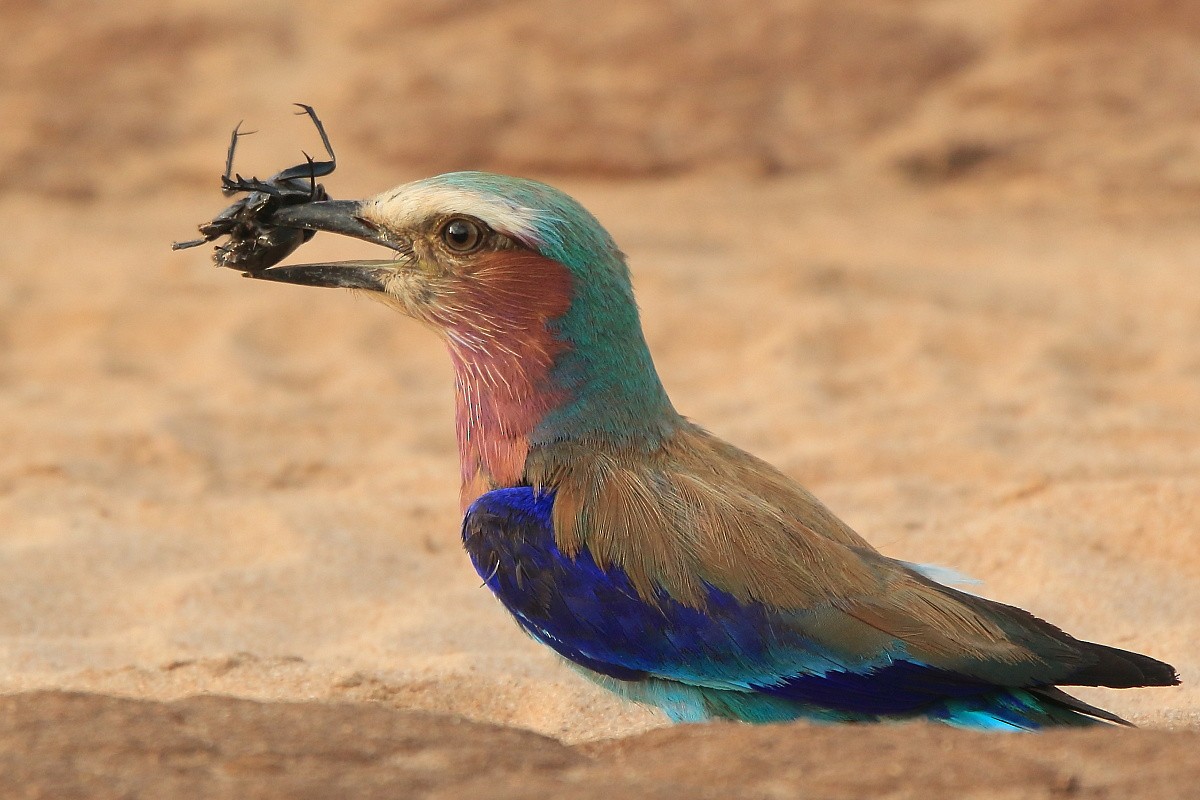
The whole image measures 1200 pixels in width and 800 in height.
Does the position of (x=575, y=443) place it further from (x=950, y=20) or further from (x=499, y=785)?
(x=950, y=20)

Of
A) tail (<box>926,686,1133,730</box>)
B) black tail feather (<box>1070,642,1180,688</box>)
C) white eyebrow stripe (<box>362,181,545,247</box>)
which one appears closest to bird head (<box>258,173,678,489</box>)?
white eyebrow stripe (<box>362,181,545,247</box>)

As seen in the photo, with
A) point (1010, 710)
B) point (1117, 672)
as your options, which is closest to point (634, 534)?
point (1010, 710)

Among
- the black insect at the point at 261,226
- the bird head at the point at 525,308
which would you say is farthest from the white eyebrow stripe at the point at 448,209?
the black insect at the point at 261,226

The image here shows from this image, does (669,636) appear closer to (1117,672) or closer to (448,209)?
(1117,672)

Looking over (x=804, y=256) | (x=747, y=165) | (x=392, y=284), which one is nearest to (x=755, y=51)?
(x=747, y=165)

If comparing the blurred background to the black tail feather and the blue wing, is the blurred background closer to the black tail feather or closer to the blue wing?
the blue wing

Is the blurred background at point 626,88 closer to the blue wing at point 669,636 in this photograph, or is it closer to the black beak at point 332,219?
the black beak at point 332,219

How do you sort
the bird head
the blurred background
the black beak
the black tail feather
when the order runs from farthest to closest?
the blurred background, the black beak, the bird head, the black tail feather
